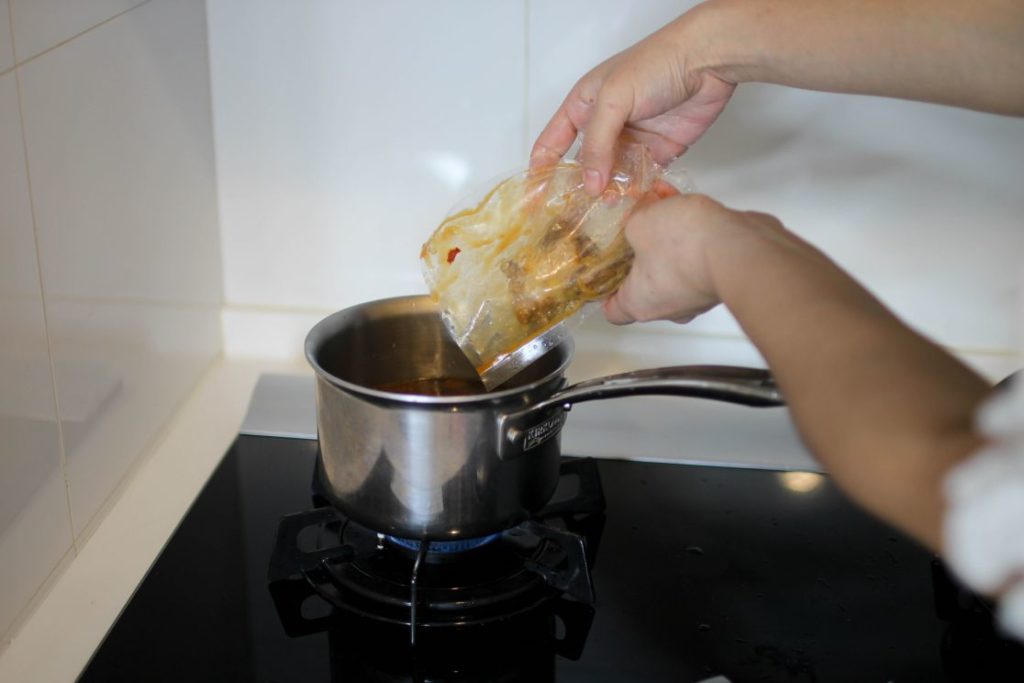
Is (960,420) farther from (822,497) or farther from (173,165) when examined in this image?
(173,165)

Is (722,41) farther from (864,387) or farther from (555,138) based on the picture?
(864,387)

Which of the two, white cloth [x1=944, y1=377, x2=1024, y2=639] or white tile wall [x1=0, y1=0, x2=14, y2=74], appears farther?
white tile wall [x1=0, y1=0, x2=14, y2=74]

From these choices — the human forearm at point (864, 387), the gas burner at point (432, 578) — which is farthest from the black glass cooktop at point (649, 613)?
the human forearm at point (864, 387)

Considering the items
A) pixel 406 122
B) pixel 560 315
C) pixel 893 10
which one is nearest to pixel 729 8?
pixel 893 10

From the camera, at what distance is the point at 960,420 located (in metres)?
0.43

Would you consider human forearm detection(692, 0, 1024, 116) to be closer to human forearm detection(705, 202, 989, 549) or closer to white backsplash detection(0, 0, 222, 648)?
human forearm detection(705, 202, 989, 549)

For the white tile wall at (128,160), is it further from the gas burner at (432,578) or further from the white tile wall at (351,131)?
the gas burner at (432,578)

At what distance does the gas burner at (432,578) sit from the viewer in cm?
82

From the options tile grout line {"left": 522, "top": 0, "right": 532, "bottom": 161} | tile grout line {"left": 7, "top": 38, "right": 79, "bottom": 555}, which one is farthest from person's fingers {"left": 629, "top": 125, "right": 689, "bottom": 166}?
tile grout line {"left": 7, "top": 38, "right": 79, "bottom": 555}

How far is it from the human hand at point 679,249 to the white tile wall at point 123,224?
16.5 inches

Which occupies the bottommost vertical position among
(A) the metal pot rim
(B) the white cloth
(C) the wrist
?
(A) the metal pot rim

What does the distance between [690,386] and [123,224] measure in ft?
1.74

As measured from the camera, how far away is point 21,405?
782 mm

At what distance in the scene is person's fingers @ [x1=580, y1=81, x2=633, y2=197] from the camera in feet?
2.70
